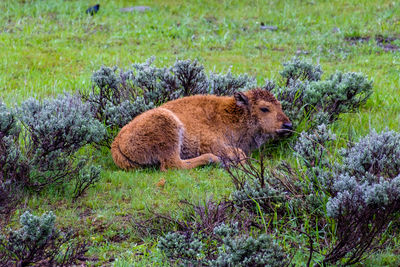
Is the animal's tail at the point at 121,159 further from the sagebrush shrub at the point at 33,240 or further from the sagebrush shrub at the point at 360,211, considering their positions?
the sagebrush shrub at the point at 360,211

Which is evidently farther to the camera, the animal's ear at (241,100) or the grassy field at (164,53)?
the animal's ear at (241,100)

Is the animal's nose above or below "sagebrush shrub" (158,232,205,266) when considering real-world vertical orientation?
above

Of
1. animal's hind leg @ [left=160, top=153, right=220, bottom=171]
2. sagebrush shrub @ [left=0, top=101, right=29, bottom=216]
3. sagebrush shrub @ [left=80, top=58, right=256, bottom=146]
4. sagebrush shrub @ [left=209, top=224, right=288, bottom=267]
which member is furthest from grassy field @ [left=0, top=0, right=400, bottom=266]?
sagebrush shrub @ [left=80, top=58, right=256, bottom=146]

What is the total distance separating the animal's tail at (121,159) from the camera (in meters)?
6.78

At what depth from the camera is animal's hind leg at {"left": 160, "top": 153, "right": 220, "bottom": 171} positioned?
22.6ft

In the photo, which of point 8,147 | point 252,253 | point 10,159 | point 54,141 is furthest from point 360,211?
point 8,147

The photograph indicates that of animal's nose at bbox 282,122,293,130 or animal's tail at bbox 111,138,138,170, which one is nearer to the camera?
animal's tail at bbox 111,138,138,170

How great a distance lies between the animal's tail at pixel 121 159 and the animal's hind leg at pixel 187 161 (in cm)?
40

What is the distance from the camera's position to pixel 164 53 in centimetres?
1376

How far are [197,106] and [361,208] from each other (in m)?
3.56

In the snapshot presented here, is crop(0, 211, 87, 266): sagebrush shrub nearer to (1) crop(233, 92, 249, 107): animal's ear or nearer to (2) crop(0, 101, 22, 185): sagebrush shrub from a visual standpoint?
(2) crop(0, 101, 22, 185): sagebrush shrub

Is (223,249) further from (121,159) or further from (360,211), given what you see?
(121,159)

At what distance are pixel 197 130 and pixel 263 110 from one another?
40.1 inches

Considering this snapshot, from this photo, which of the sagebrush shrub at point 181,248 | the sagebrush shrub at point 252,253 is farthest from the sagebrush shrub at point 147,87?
the sagebrush shrub at point 252,253
